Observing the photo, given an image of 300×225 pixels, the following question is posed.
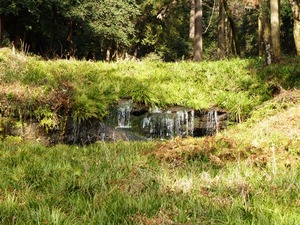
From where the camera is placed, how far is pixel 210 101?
13.0m

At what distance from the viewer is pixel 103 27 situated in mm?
24969

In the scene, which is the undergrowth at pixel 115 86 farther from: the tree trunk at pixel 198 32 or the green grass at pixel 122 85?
the tree trunk at pixel 198 32

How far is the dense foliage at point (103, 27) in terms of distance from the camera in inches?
895

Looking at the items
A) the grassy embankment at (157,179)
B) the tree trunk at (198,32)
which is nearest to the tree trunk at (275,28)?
the grassy embankment at (157,179)

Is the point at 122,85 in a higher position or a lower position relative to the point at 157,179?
higher

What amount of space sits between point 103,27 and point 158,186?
2216cm

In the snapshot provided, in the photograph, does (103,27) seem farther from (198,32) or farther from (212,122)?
(212,122)

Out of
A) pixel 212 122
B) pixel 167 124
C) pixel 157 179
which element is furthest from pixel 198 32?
pixel 157 179

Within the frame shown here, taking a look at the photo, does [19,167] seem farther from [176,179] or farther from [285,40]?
[285,40]

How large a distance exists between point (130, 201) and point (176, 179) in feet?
3.02

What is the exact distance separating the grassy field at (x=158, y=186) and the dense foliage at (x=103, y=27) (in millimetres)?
12932

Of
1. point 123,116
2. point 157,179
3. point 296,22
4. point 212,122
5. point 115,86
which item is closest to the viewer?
point 157,179

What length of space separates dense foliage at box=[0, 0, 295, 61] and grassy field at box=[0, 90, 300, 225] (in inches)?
509

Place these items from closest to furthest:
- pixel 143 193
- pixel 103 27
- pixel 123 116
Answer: pixel 143 193
pixel 123 116
pixel 103 27
